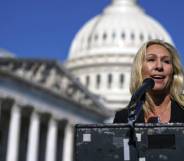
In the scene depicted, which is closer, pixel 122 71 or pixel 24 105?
pixel 24 105

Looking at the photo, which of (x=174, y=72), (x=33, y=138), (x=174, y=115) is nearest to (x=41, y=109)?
(x=33, y=138)

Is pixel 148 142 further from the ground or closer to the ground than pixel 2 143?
closer to the ground

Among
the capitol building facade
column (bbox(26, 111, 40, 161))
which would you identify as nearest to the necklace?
the capitol building facade

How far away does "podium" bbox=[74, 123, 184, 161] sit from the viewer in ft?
12.9

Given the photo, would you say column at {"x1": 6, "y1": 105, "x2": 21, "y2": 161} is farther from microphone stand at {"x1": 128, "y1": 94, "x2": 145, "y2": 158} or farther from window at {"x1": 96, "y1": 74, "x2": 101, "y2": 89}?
window at {"x1": 96, "y1": 74, "x2": 101, "y2": 89}

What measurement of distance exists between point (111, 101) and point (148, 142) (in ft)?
386

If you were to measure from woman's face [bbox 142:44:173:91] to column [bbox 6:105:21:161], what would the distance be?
191 feet

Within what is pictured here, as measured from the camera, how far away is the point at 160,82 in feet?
14.9

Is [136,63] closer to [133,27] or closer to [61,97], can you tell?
[61,97]

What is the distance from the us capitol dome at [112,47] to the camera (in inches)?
4879

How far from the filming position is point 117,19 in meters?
139

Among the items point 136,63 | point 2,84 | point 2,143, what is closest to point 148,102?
point 136,63

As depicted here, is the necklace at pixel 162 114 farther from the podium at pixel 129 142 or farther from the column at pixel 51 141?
the column at pixel 51 141

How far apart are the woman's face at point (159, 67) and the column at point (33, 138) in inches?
2429
